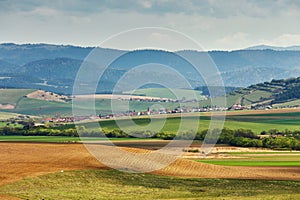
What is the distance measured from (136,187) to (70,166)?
1000 cm

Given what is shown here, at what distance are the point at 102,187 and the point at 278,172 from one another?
2603 centimetres

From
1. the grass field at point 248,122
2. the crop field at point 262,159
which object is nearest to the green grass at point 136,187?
the crop field at point 262,159

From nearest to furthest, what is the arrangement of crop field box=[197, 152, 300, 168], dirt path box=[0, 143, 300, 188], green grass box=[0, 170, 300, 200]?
1. green grass box=[0, 170, 300, 200]
2. dirt path box=[0, 143, 300, 188]
3. crop field box=[197, 152, 300, 168]

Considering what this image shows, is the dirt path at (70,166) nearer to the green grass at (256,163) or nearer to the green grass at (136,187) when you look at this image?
the green grass at (136,187)

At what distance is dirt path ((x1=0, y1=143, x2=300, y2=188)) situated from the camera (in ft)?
186

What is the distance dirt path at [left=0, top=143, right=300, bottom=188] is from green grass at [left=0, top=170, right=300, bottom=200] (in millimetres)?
2798

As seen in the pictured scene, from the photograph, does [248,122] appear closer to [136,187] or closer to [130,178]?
[130,178]

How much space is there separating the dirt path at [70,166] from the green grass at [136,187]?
280 centimetres

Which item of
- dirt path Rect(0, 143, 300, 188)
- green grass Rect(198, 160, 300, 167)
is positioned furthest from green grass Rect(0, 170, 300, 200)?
green grass Rect(198, 160, 300, 167)

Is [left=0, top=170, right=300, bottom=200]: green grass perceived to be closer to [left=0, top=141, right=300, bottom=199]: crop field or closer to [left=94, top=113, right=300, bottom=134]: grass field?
[left=0, top=141, right=300, bottom=199]: crop field

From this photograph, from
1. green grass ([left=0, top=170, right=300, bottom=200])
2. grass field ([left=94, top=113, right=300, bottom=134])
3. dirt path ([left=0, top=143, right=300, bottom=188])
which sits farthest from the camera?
grass field ([left=94, top=113, right=300, bottom=134])

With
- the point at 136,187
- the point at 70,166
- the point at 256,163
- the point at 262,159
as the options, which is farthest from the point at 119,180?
the point at 262,159

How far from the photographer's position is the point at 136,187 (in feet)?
174

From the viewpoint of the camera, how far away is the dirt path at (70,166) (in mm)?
56812
